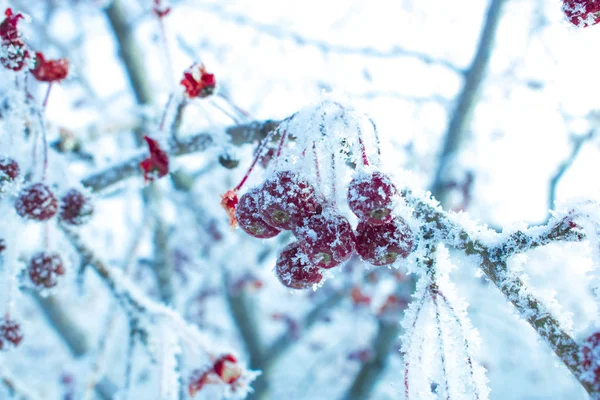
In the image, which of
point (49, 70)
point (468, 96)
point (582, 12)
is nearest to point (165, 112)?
point (49, 70)

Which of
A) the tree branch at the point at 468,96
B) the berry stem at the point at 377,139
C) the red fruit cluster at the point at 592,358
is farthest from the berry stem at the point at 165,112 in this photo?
the tree branch at the point at 468,96

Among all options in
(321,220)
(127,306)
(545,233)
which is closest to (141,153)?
(127,306)

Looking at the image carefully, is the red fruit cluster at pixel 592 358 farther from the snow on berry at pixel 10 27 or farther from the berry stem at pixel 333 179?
the snow on berry at pixel 10 27

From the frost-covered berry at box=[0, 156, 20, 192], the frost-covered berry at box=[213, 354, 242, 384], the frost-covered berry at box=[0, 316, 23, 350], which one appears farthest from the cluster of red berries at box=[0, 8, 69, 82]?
the frost-covered berry at box=[213, 354, 242, 384]

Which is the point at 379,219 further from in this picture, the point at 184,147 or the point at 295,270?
the point at 184,147

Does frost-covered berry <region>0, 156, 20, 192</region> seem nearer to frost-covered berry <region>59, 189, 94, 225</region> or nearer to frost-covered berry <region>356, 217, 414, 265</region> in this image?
frost-covered berry <region>59, 189, 94, 225</region>

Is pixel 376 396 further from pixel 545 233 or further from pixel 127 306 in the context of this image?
pixel 545 233
